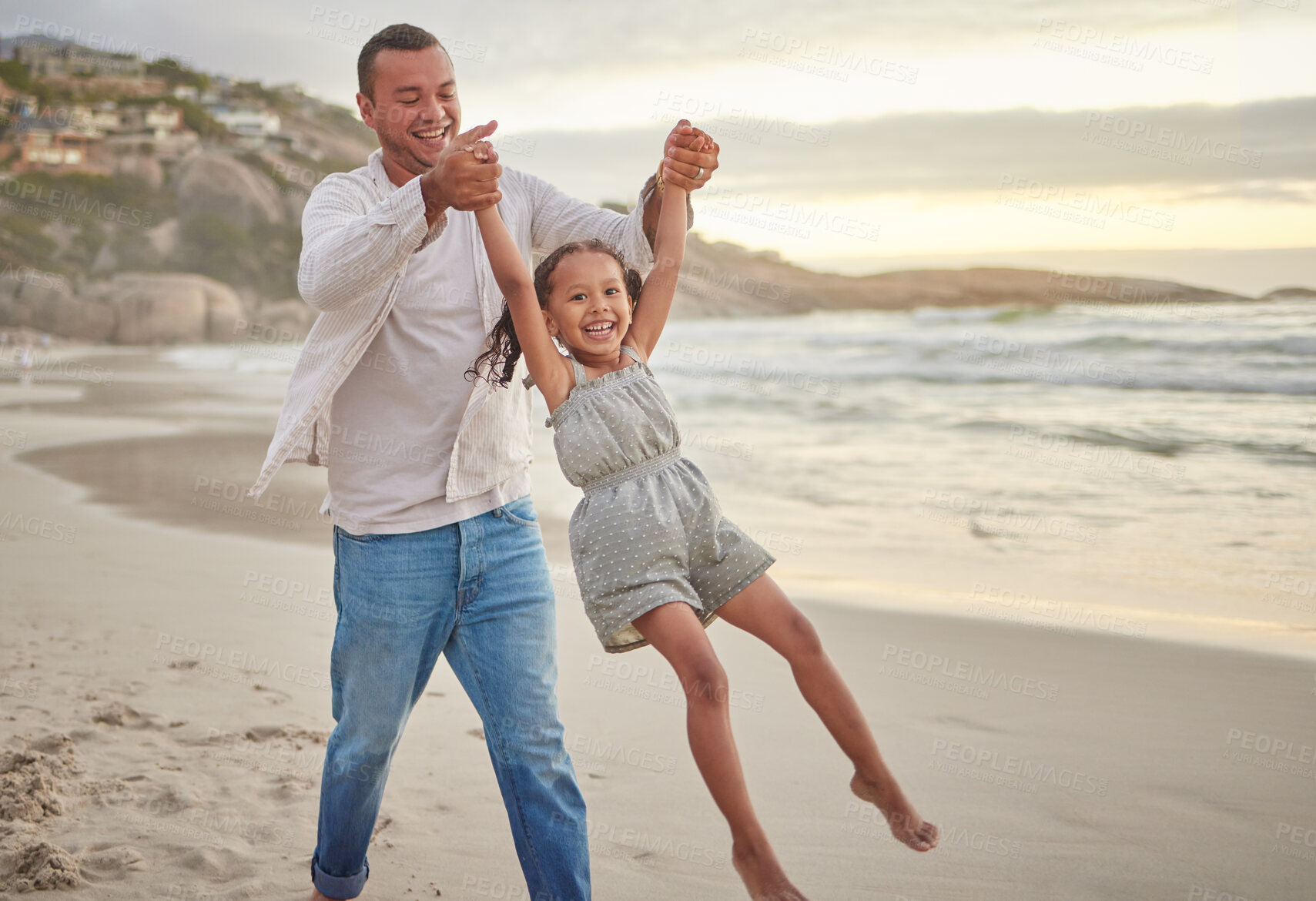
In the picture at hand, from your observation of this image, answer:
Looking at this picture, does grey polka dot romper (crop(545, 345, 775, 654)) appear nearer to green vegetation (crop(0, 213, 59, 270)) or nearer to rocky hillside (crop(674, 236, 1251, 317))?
rocky hillside (crop(674, 236, 1251, 317))

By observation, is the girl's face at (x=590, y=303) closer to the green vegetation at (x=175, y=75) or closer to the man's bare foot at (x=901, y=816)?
the man's bare foot at (x=901, y=816)

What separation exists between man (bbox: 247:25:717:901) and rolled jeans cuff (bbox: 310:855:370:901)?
37cm

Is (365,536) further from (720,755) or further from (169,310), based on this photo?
(169,310)

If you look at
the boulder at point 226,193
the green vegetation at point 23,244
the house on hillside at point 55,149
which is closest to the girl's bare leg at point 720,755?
the green vegetation at point 23,244

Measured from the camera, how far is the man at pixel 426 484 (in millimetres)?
2623

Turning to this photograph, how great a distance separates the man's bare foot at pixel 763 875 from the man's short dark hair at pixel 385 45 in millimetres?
1989

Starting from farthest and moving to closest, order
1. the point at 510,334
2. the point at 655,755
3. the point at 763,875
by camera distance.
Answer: the point at 655,755 < the point at 510,334 < the point at 763,875

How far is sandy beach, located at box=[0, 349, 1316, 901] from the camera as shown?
3598mm

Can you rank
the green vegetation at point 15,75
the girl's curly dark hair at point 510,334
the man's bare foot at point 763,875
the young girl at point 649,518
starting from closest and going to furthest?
the man's bare foot at point 763,875, the young girl at point 649,518, the girl's curly dark hair at point 510,334, the green vegetation at point 15,75

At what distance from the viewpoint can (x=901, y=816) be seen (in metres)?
2.27

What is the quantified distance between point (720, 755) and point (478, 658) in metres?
0.86

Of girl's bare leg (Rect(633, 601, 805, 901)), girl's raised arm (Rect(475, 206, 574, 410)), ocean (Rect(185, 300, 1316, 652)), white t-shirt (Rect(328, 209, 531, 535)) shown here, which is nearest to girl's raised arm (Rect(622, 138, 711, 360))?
girl's raised arm (Rect(475, 206, 574, 410))

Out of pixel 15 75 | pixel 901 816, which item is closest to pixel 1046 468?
pixel 901 816

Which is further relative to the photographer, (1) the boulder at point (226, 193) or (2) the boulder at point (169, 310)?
(1) the boulder at point (226, 193)
